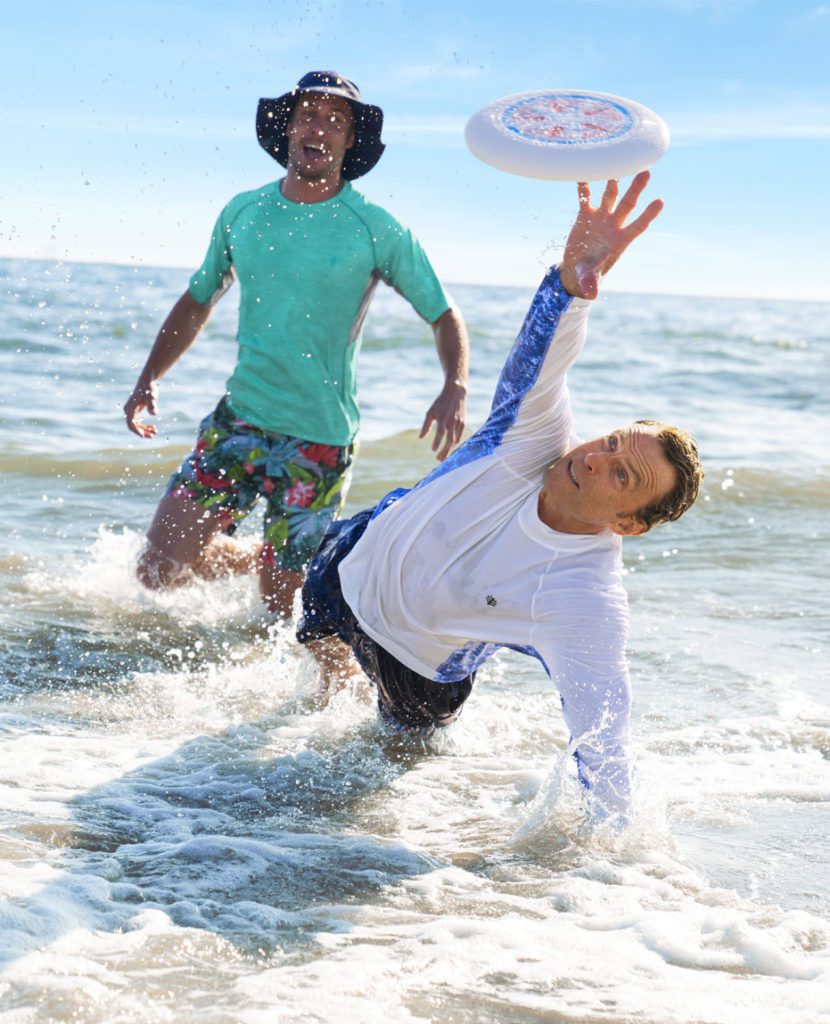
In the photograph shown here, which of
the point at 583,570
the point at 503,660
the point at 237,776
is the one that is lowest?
the point at 503,660

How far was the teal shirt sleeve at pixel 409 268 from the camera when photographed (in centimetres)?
519

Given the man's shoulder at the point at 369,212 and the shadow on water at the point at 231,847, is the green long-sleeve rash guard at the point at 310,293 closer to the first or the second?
the man's shoulder at the point at 369,212

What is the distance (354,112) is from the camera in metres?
5.34

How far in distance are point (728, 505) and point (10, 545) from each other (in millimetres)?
5714

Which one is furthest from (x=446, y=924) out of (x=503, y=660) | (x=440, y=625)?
(x=503, y=660)

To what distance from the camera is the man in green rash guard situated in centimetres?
523

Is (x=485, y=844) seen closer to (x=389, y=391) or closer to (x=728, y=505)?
(x=728, y=505)

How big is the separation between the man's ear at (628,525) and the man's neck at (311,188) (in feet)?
7.88

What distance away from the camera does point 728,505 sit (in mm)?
10141

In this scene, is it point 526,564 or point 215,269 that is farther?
point 215,269

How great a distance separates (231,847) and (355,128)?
321cm

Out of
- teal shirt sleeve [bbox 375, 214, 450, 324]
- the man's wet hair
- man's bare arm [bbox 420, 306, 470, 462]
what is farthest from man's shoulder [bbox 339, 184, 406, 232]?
the man's wet hair

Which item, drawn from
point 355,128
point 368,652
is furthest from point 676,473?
point 355,128

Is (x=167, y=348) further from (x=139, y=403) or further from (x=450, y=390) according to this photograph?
(x=450, y=390)
